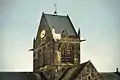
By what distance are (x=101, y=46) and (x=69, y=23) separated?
157 cm

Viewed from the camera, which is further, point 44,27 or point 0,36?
point 44,27

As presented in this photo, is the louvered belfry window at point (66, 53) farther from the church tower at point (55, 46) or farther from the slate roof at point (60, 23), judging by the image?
the slate roof at point (60, 23)

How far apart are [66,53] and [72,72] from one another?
73cm

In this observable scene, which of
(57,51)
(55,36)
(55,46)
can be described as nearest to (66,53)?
(57,51)

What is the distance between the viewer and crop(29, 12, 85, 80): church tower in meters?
8.14

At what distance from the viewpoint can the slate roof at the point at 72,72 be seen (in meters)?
7.52

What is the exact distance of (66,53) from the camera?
834 centimetres

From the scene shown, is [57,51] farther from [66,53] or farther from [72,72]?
[72,72]

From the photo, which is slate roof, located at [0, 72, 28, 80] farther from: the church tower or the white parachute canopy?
the white parachute canopy

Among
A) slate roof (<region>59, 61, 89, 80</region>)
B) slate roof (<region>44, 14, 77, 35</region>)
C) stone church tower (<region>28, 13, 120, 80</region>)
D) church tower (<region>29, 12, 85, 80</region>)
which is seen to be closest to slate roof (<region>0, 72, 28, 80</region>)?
stone church tower (<region>28, 13, 120, 80</region>)

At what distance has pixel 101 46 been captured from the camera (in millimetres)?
7609

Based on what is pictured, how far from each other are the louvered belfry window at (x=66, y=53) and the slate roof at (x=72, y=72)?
0.32 meters

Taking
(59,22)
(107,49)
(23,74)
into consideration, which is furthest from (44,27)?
(107,49)

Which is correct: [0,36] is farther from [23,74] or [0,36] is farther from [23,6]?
[23,74]
